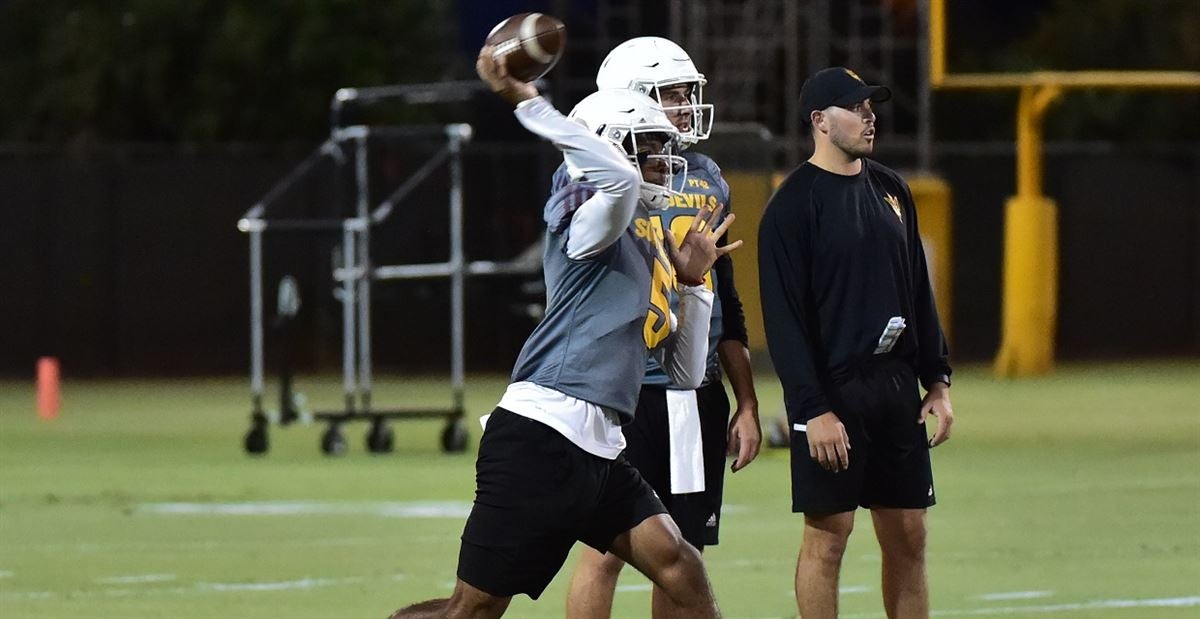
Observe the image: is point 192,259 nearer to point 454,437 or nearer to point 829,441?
point 454,437

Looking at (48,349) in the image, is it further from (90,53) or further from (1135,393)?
(1135,393)

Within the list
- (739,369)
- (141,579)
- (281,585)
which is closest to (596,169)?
(739,369)

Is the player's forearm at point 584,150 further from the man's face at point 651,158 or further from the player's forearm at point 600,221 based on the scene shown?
the man's face at point 651,158

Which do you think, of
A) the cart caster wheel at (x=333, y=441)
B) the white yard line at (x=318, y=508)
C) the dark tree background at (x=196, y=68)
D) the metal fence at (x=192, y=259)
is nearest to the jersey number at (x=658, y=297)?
the white yard line at (x=318, y=508)

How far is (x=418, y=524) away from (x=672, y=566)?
6.00 m

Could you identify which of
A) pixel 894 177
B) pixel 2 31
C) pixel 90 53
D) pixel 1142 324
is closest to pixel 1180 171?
pixel 1142 324

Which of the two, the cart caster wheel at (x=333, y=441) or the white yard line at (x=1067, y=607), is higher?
the white yard line at (x=1067, y=607)

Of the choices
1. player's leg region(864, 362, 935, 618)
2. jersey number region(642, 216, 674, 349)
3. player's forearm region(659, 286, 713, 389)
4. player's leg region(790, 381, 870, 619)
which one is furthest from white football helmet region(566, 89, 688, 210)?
player's leg region(864, 362, 935, 618)

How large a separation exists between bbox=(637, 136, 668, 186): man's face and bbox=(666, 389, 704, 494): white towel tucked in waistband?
44.0 inches

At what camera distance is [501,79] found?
6199mm

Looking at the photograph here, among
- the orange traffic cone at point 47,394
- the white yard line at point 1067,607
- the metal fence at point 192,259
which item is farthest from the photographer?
the metal fence at point 192,259

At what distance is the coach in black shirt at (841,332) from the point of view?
739 cm

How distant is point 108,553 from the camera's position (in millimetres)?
11312

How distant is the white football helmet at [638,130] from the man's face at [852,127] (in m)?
0.93
